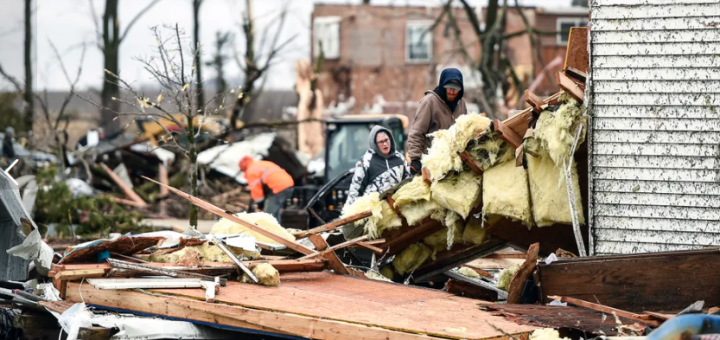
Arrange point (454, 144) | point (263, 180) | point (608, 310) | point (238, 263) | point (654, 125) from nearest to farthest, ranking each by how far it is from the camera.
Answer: point (608, 310) → point (654, 125) → point (238, 263) → point (454, 144) → point (263, 180)

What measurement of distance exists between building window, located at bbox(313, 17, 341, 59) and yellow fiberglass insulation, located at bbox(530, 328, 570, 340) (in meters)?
34.4

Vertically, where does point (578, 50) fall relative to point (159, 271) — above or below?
above

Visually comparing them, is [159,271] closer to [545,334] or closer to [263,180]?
[545,334]

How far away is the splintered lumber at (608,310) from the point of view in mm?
5088

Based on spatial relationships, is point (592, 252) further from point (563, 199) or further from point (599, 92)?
point (599, 92)

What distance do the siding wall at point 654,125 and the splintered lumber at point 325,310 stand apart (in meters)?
1.22

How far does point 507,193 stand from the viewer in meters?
6.52

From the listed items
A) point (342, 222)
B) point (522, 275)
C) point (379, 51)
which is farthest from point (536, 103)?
point (379, 51)

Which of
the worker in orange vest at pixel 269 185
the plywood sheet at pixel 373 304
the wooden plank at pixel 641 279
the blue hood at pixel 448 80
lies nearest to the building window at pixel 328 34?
the worker in orange vest at pixel 269 185

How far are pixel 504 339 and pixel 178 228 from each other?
1037 centimetres

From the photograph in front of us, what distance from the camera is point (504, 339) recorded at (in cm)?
482

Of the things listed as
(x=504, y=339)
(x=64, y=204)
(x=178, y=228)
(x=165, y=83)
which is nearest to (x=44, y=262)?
(x=165, y=83)

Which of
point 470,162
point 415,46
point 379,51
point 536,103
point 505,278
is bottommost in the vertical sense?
point 505,278

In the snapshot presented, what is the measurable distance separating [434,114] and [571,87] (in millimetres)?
2277
